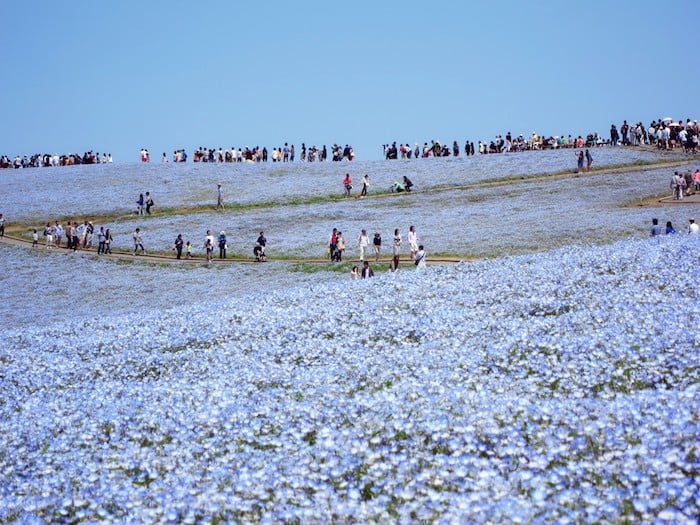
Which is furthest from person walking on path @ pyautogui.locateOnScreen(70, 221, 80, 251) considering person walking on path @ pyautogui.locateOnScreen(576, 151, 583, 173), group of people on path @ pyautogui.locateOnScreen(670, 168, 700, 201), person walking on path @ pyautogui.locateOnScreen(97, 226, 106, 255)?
person walking on path @ pyautogui.locateOnScreen(576, 151, 583, 173)

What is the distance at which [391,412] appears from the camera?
9.96 meters

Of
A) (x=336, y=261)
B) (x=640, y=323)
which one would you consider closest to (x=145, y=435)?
(x=640, y=323)

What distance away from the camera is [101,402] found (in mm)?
13336

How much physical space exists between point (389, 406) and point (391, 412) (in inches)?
12.6

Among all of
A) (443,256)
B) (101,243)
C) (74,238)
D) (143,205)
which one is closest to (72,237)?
(74,238)

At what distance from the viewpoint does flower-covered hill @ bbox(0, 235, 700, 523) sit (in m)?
7.63

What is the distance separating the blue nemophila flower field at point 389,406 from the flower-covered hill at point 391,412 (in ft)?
0.12

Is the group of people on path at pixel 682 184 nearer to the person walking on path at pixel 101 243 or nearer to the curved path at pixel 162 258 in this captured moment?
the curved path at pixel 162 258

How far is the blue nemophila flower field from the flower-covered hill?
0.04 metres

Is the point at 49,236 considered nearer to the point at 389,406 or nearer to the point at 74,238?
the point at 74,238

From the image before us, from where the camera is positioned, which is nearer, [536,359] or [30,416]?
[536,359]

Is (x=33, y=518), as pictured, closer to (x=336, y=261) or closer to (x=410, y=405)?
(x=410, y=405)

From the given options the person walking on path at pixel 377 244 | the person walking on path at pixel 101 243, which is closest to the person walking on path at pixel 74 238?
the person walking on path at pixel 101 243

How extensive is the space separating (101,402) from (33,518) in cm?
478
